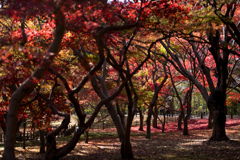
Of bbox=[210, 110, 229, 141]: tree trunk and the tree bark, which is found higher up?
the tree bark

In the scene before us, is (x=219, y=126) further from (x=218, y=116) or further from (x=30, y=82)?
(x=30, y=82)

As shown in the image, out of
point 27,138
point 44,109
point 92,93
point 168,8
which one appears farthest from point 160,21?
point 27,138

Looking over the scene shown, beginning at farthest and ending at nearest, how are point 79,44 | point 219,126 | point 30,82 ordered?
point 219,126 < point 79,44 < point 30,82

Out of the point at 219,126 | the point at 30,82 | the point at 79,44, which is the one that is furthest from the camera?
the point at 219,126

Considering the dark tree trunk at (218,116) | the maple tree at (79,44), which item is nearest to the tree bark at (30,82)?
the maple tree at (79,44)

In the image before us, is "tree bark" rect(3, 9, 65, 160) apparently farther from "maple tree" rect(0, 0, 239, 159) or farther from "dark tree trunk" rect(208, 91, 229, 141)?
"dark tree trunk" rect(208, 91, 229, 141)

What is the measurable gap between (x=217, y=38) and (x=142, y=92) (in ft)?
25.6

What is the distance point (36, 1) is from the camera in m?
3.54

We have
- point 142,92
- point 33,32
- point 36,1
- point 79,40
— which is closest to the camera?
point 36,1

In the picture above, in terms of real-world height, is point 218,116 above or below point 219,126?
above

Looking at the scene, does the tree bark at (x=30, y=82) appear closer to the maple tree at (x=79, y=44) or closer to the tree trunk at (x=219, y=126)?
the maple tree at (x=79, y=44)

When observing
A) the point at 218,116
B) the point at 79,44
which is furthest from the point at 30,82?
the point at 218,116

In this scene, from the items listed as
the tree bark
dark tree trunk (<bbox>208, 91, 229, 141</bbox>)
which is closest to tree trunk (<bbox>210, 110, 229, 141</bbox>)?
dark tree trunk (<bbox>208, 91, 229, 141</bbox>)

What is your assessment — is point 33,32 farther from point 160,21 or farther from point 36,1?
point 160,21
